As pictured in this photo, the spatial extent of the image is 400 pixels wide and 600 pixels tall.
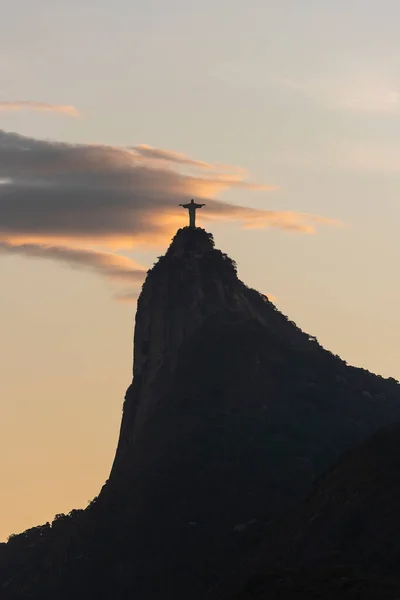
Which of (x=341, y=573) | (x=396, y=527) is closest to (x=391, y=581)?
(x=341, y=573)

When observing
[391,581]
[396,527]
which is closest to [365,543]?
[396,527]

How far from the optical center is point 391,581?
598ft

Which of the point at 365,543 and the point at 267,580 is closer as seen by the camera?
the point at 267,580

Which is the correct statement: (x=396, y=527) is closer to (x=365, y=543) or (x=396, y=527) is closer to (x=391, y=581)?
(x=365, y=543)

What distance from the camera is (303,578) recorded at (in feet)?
602

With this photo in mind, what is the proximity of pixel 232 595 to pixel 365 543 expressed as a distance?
61.9 feet

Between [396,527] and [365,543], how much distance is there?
379 cm

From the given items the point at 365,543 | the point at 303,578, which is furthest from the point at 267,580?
the point at 365,543

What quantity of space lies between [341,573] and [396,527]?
16.5 meters

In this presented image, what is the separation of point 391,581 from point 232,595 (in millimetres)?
16863

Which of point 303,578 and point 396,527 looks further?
point 396,527

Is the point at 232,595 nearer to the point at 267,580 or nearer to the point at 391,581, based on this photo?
the point at 267,580

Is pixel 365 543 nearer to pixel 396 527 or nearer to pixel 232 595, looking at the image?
pixel 396 527

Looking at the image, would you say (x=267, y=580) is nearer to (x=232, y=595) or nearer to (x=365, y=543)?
(x=232, y=595)
